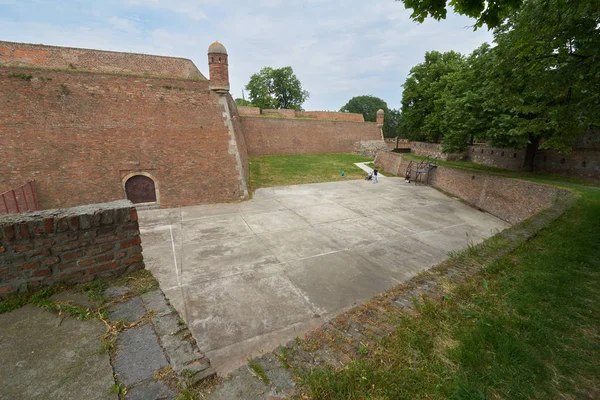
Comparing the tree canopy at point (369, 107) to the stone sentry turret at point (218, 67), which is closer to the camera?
the stone sentry turret at point (218, 67)

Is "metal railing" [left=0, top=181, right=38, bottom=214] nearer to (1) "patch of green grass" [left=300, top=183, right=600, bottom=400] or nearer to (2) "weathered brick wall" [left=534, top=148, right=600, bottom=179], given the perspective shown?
(1) "patch of green grass" [left=300, top=183, right=600, bottom=400]

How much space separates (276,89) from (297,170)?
32920 mm

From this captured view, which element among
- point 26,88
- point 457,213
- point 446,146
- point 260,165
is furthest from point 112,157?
point 446,146

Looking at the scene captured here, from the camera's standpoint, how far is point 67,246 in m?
2.78

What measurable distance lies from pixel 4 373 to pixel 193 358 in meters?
1.26

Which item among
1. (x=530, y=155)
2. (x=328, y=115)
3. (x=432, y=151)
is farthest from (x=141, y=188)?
(x=432, y=151)

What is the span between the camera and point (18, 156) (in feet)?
34.0

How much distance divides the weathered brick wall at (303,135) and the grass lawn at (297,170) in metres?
2.58

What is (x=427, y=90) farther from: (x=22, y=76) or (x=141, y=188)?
(x=22, y=76)

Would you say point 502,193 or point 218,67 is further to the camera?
point 218,67

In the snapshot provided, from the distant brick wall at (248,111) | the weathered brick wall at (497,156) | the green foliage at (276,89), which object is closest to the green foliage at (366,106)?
the green foliage at (276,89)

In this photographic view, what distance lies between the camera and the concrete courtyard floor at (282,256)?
4918 mm

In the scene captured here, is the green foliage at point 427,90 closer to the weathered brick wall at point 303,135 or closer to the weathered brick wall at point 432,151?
the weathered brick wall at point 432,151

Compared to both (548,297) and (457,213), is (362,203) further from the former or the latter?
(548,297)
